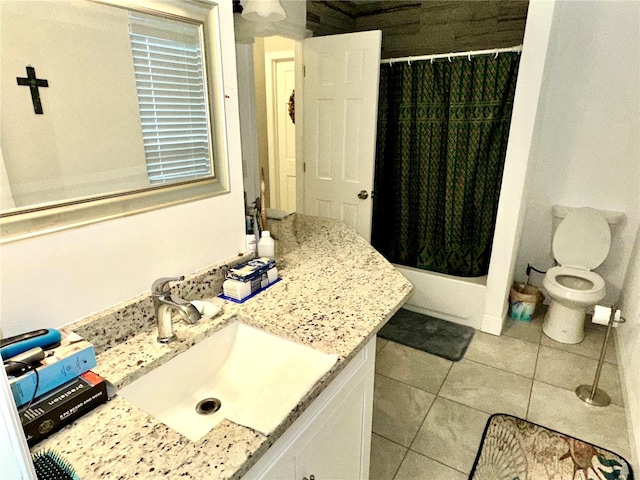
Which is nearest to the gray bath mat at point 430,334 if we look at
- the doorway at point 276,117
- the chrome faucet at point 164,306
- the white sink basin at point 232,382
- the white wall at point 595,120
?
the white wall at point 595,120

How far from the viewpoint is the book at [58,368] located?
79 cm

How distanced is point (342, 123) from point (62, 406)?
8.53 feet

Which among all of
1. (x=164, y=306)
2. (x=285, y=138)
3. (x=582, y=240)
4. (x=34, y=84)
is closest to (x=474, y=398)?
(x=582, y=240)

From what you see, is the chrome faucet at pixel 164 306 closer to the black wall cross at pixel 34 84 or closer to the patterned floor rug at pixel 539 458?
the black wall cross at pixel 34 84

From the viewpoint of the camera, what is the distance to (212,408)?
1.10 m

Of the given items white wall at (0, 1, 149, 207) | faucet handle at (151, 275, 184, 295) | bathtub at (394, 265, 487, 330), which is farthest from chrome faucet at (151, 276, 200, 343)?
bathtub at (394, 265, 487, 330)

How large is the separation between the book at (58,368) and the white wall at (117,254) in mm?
106

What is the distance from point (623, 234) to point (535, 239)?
1.81ft

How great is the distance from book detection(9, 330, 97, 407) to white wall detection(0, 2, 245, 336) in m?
0.11

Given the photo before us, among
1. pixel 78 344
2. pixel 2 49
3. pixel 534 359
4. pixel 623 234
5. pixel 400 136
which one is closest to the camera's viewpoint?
pixel 2 49

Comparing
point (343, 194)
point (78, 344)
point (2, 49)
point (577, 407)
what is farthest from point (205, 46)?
point (577, 407)

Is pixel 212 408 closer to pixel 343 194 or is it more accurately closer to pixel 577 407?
pixel 577 407

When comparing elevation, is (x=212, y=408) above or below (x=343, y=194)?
below

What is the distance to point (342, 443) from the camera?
1.27 metres
